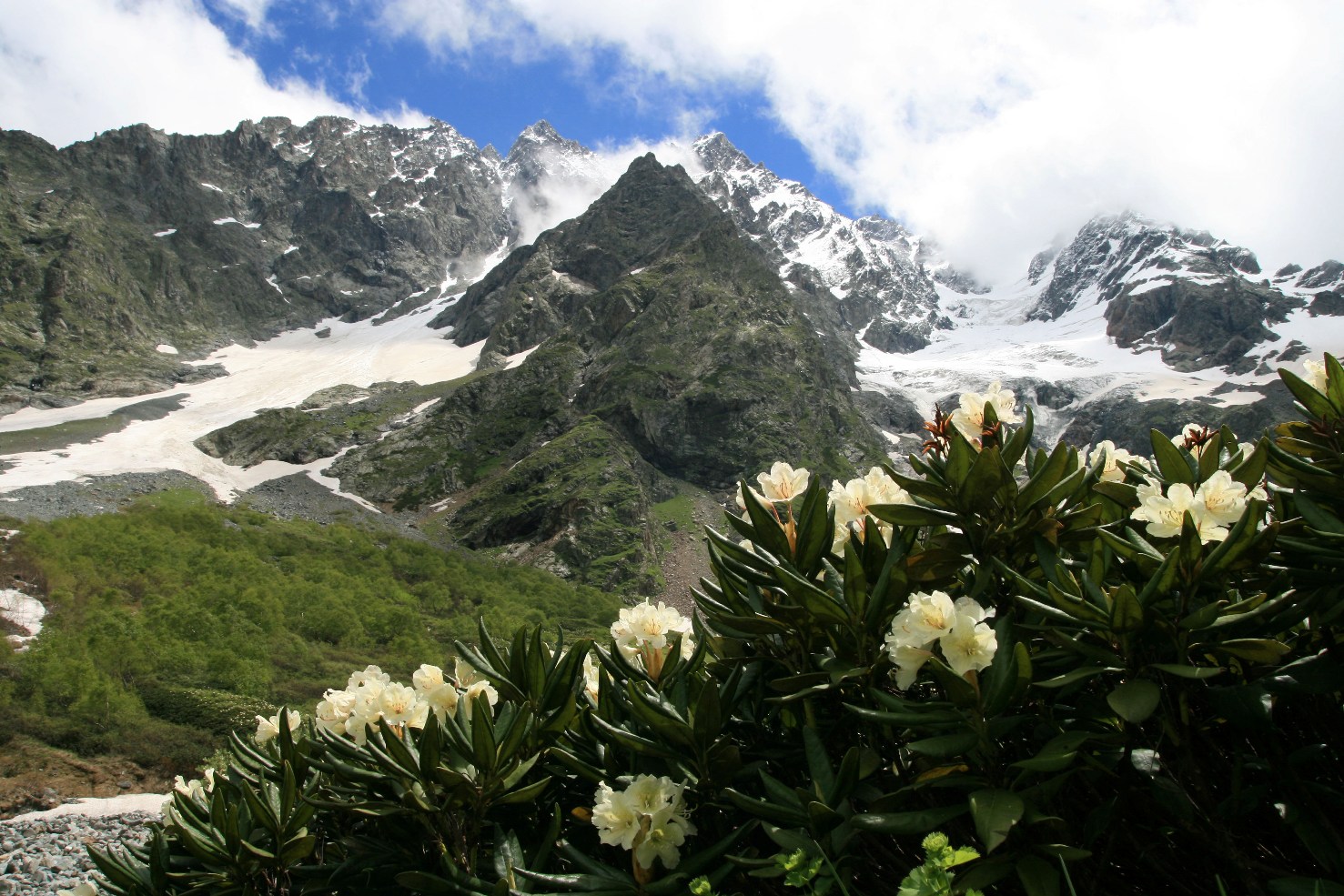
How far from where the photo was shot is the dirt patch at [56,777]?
11.7 m

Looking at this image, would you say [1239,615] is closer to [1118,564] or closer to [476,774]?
[1118,564]

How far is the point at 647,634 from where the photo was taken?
2.87 metres

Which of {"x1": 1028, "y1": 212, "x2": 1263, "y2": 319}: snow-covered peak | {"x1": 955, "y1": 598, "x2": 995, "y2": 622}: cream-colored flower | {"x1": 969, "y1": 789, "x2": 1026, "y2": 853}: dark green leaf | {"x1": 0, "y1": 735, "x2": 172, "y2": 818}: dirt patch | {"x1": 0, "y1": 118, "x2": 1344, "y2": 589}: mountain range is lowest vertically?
{"x1": 0, "y1": 735, "x2": 172, "y2": 818}: dirt patch

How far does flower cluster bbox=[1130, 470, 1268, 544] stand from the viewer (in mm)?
1962

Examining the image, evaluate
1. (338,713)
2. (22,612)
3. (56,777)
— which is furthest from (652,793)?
(22,612)

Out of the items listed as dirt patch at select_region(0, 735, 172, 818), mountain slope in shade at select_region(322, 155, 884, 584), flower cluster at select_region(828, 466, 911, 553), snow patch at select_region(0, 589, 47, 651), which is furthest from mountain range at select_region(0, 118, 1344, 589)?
flower cluster at select_region(828, 466, 911, 553)

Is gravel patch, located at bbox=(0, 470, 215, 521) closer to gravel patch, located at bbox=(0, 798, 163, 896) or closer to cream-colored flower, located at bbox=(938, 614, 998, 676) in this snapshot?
gravel patch, located at bbox=(0, 798, 163, 896)

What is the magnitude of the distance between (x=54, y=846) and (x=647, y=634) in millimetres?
12290

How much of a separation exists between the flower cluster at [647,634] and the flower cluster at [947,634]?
1.07 m

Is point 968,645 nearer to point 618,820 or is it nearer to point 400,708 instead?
point 618,820

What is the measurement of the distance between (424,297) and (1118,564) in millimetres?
157130

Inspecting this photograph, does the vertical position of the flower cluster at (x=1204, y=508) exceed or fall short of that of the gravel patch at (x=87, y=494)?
it exceeds it

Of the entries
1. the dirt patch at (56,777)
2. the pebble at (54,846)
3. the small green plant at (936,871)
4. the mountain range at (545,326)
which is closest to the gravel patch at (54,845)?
the pebble at (54,846)

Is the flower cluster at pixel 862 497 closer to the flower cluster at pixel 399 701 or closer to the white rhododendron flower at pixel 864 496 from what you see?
the white rhododendron flower at pixel 864 496
